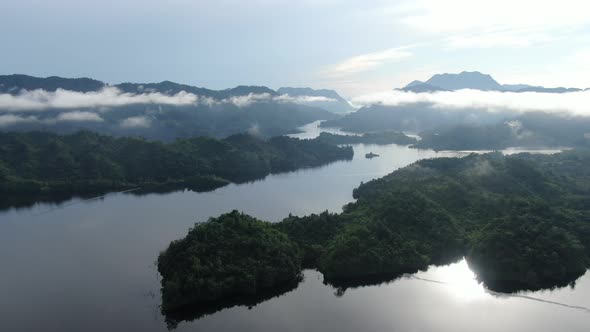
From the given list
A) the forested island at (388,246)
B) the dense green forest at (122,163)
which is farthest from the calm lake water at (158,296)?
the dense green forest at (122,163)

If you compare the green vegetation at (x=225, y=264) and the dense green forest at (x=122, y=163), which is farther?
the dense green forest at (x=122, y=163)

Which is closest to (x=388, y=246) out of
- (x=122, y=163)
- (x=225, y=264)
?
(x=225, y=264)

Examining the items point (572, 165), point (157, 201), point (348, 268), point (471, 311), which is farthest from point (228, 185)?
point (572, 165)

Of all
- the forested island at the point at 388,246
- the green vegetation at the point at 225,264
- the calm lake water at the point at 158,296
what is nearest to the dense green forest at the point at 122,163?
the calm lake water at the point at 158,296

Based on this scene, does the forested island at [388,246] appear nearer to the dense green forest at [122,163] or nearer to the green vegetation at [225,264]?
the green vegetation at [225,264]

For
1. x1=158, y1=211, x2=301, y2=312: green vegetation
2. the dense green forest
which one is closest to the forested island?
x1=158, y1=211, x2=301, y2=312: green vegetation

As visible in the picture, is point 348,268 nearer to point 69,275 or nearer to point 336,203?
point 69,275
